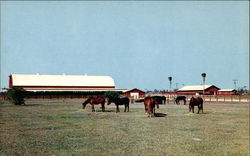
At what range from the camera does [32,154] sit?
962cm

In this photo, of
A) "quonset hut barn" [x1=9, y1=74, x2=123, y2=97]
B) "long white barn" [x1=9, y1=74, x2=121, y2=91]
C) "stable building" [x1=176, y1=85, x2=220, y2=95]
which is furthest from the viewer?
"stable building" [x1=176, y1=85, x2=220, y2=95]

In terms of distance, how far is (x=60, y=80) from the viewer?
8469 centimetres

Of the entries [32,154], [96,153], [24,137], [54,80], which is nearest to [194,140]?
[96,153]

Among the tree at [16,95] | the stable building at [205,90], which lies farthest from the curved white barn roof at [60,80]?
the tree at [16,95]

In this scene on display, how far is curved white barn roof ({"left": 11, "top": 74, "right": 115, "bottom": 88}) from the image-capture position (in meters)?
78.8

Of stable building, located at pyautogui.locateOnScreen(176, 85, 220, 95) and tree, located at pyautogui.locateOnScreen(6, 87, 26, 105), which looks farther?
stable building, located at pyautogui.locateOnScreen(176, 85, 220, 95)

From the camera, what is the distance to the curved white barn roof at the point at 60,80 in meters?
78.8

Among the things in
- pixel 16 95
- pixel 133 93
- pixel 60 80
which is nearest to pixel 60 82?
pixel 60 80

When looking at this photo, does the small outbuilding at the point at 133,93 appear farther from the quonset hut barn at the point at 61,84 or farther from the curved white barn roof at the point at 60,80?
the curved white barn roof at the point at 60,80

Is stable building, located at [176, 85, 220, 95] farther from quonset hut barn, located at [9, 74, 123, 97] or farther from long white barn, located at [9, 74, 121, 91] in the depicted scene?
quonset hut barn, located at [9, 74, 123, 97]

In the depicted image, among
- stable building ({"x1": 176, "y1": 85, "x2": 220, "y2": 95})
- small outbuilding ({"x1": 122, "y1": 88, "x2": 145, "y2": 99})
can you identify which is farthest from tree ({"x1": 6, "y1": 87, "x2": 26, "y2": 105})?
stable building ({"x1": 176, "y1": 85, "x2": 220, "y2": 95})

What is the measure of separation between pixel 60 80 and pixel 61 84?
9.55 ft

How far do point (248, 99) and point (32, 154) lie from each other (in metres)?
58.9

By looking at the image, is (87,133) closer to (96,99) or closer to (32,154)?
(32,154)
